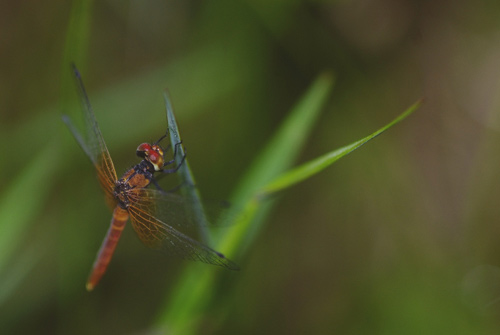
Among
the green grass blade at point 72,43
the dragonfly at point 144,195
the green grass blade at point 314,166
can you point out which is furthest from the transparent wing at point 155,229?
the green grass blade at point 72,43

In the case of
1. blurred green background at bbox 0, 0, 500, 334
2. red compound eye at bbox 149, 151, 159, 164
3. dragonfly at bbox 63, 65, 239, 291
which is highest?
blurred green background at bbox 0, 0, 500, 334

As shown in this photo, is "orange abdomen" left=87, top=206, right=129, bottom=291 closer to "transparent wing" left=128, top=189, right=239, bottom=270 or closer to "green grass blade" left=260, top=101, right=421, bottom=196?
"transparent wing" left=128, top=189, right=239, bottom=270

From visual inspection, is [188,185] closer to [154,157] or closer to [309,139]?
[154,157]

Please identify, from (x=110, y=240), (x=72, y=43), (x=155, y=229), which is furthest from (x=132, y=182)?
(x=72, y=43)

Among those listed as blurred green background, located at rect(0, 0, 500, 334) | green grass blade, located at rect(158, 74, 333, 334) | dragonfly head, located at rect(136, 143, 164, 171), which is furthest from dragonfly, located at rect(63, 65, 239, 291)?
blurred green background, located at rect(0, 0, 500, 334)

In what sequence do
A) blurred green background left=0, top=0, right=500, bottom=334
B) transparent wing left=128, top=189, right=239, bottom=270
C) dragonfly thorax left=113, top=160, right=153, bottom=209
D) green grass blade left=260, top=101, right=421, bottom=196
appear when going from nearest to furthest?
green grass blade left=260, top=101, right=421, bottom=196
transparent wing left=128, top=189, right=239, bottom=270
dragonfly thorax left=113, top=160, right=153, bottom=209
blurred green background left=0, top=0, right=500, bottom=334
